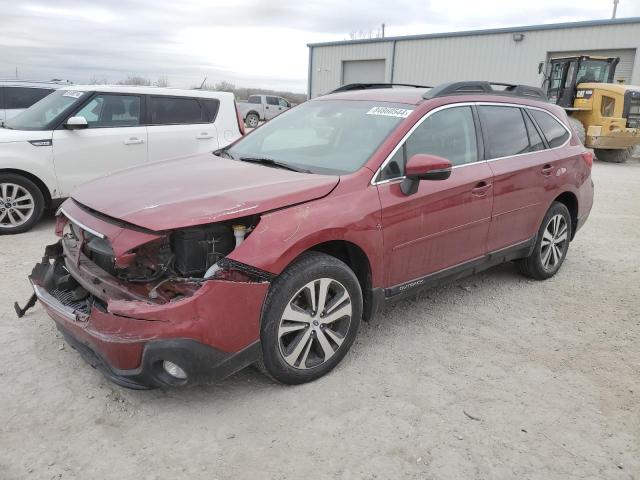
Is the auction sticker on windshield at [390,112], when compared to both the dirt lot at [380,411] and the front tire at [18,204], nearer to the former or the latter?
the dirt lot at [380,411]

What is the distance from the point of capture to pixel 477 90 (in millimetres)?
4336

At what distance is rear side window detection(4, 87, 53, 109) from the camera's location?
378 inches

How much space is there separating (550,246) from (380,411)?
2.94m

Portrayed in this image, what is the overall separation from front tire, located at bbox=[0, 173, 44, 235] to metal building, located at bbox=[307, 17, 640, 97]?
61.6 feet

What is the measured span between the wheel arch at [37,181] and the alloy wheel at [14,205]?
0.15 m

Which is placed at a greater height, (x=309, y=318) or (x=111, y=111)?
(x=111, y=111)

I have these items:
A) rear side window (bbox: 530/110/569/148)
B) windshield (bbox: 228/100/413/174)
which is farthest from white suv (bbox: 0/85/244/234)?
rear side window (bbox: 530/110/569/148)

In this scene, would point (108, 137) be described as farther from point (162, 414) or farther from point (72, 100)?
point (162, 414)

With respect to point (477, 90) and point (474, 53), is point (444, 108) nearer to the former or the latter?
point (477, 90)

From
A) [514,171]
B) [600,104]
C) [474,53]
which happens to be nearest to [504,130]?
[514,171]

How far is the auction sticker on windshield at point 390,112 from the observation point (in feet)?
12.1

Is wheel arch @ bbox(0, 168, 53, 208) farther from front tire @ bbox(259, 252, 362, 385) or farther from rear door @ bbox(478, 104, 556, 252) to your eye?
rear door @ bbox(478, 104, 556, 252)

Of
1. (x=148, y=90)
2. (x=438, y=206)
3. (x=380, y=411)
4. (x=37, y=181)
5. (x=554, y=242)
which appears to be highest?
(x=148, y=90)

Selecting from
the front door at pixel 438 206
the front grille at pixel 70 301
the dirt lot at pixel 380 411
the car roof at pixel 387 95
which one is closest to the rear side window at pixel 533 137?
the front door at pixel 438 206
